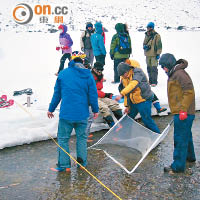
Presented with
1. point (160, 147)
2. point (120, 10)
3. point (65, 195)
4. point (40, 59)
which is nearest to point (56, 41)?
point (40, 59)

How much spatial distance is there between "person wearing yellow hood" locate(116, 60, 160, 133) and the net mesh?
0.24 m

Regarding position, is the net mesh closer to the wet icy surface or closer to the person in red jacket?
the wet icy surface

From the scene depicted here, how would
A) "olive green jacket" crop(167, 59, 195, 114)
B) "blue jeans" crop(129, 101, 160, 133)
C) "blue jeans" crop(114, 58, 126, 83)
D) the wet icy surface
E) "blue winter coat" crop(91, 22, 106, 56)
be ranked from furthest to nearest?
"blue winter coat" crop(91, 22, 106, 56) → "blue jeans" crop(114, 58, 126, 83) → "blue jeans" crop(129, 101, 160, 133) → "olive green jacket" crop(167, 59, 195, 114) → the wet icy surface

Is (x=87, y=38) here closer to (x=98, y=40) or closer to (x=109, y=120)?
(x=98, y=40)

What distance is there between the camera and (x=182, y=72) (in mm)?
4207

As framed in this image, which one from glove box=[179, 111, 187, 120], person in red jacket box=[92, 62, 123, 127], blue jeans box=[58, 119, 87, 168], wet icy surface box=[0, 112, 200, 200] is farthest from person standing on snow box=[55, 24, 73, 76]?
glove box=[179, 111, 187, 120]

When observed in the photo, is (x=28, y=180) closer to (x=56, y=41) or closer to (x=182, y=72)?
(x=182, y=72)

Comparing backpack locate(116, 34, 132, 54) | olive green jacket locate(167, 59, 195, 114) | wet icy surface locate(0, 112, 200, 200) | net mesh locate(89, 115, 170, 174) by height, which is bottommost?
wet icy surface locate(0, 112, 200, 200)

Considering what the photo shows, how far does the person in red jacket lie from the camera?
604cm

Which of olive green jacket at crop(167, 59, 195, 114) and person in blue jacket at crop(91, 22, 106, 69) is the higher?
person in blue jacket at crop(91, 22, 106, 69)

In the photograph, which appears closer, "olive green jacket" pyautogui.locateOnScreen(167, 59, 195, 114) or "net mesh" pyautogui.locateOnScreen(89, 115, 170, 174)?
"olive green jacket" pyautogui.locateOnScreen(167, 59, 195, 114)

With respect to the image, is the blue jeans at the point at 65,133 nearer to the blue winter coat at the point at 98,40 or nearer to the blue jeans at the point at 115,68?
the blue jeans at the point at 115,68

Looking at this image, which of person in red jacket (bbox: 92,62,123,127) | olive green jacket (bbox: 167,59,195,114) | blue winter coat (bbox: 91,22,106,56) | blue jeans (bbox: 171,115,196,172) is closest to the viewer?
olive green jacket (bbox: 167,59,195,114)

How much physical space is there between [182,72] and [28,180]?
7.73 ft
